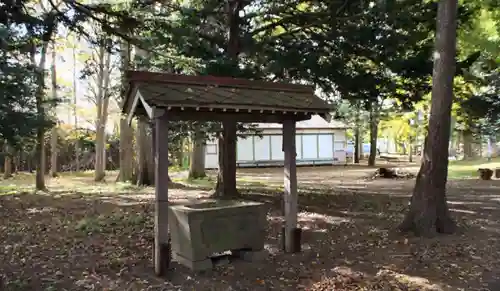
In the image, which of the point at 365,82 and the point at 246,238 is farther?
the point at 365,82

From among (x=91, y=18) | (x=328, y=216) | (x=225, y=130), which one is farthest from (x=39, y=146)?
(x=328, y=216)

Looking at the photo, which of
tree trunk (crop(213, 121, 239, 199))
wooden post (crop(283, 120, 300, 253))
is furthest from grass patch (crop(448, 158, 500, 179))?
wooden post (crop(283, 120, 300, 253))

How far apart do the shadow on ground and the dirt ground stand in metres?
0.01

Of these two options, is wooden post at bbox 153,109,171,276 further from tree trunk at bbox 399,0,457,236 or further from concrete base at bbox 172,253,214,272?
tree trunk at bbox 399,0,457,236

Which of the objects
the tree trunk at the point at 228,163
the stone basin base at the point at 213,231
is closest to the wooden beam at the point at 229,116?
the stone basin base at the point at 213,231

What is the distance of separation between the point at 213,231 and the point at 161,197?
888mm

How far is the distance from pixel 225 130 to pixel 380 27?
461 cm

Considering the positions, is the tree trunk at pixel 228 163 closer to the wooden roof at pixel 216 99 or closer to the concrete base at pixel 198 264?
the wooden roof at pixel 216 99

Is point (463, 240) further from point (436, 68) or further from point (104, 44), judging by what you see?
point (104, 44)

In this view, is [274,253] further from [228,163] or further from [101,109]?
[101,109]

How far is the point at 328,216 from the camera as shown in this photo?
32.0ft

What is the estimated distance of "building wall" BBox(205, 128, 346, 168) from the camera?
3250 cm

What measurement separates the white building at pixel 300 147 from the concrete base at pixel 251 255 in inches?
988

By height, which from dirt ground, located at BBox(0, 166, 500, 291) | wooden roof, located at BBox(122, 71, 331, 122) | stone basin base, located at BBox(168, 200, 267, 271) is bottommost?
dirt ground, located at BBox(0, 166, 500, 291)
